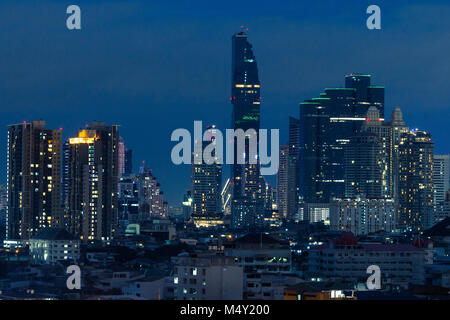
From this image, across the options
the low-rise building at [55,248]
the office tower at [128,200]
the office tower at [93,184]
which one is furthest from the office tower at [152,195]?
the low-rise building at [55,248]

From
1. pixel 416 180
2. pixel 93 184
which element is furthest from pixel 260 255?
pixel 416 180

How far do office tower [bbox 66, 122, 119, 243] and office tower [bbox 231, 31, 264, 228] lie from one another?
54336mm

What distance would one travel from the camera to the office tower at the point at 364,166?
5330 inches

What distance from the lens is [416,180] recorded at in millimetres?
130250

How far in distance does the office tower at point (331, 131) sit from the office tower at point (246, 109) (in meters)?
6.21

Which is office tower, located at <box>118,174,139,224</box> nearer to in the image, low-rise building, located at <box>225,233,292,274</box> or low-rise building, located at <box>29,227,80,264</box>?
low-rise building, located at <box>29,227,80,264</box>

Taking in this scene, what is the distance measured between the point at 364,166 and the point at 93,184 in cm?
5206

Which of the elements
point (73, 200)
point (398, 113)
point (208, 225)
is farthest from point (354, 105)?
point (73, 200)

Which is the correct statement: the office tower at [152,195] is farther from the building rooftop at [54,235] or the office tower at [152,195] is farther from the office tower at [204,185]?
the building rooftop at [54,235]

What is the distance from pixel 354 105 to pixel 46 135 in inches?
2872

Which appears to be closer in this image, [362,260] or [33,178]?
[362,260]

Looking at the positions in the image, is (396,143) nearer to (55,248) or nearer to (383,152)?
(383,152)
